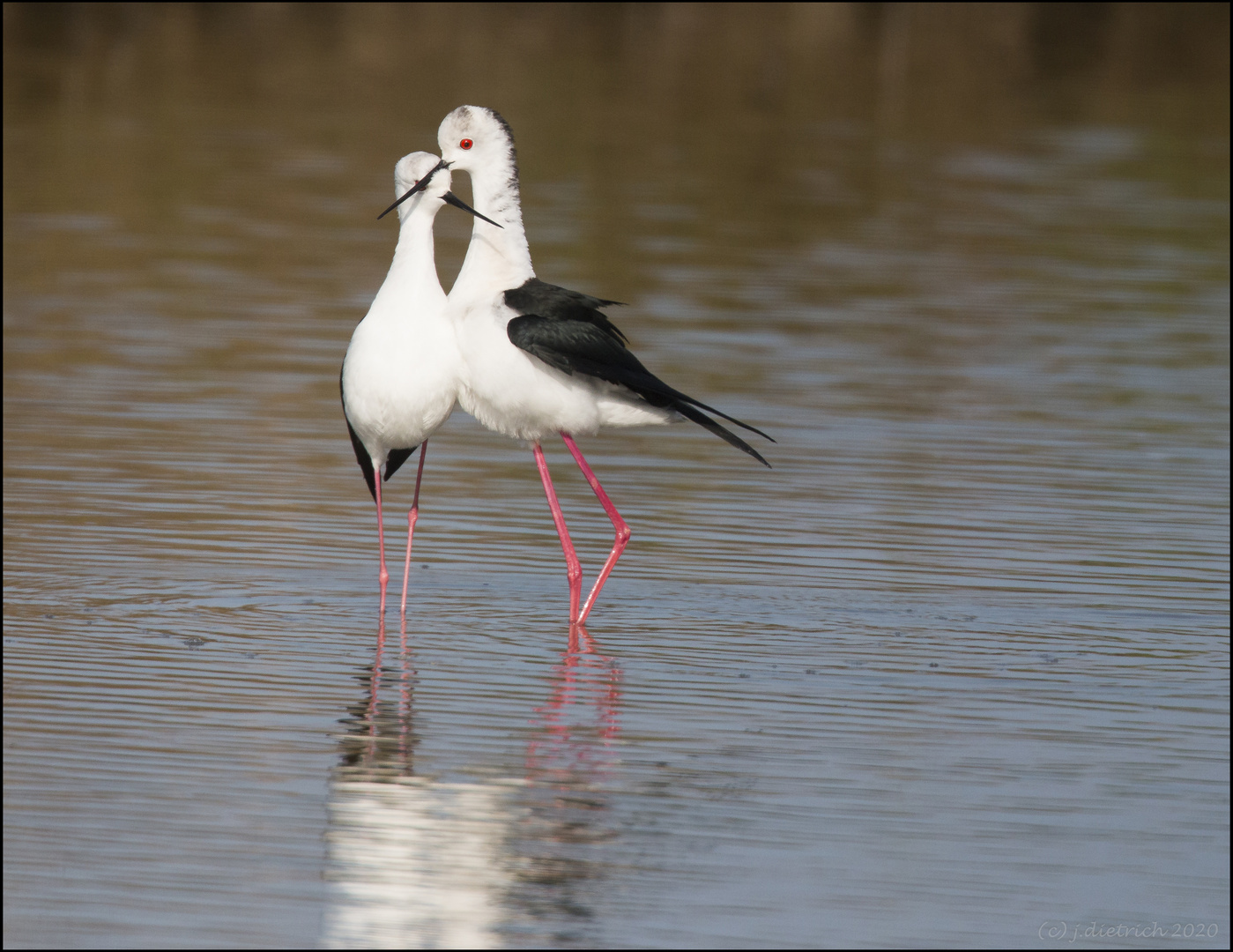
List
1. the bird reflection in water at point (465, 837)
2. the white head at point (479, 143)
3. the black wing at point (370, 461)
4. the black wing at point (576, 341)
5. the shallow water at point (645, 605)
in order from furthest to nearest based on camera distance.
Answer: the black wing at point (370, 461), the white head at point (479, 143), the black wing at point (576, 341), the shallow water at point (645, 605), the bird reflection in water at point (465, 837)

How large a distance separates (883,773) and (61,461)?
564 cm

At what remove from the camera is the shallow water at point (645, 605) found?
5.82 metres

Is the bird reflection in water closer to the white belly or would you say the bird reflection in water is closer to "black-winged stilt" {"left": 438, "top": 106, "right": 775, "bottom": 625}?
the white belly

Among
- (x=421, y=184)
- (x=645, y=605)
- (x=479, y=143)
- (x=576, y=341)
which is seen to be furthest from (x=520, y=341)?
(x=645, y=605)

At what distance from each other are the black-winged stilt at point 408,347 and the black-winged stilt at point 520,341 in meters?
0.12

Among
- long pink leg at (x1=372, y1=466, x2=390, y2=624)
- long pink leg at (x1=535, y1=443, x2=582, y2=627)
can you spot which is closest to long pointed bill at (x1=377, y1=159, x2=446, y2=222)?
long pink leg at (x1=372, y1=466, x2=390, y2=624)

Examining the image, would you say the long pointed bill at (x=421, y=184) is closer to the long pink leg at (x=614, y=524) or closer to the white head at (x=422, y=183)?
the white head at (x=422, y=183)

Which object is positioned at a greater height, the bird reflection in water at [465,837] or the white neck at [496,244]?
the white neck at [496,244]

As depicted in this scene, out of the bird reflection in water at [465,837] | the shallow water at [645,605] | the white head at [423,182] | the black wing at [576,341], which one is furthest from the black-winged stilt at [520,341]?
the bird reflection in water at [465,837]

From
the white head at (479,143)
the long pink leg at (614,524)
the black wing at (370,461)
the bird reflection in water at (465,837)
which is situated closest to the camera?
the bird reflection in water at (465,837)

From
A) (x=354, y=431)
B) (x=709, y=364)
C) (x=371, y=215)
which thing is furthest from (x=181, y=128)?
(x=354, y=431)

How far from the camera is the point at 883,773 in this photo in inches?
267

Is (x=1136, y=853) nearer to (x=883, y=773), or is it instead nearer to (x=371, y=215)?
(x=883, y=773)

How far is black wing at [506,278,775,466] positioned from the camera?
8.55m
